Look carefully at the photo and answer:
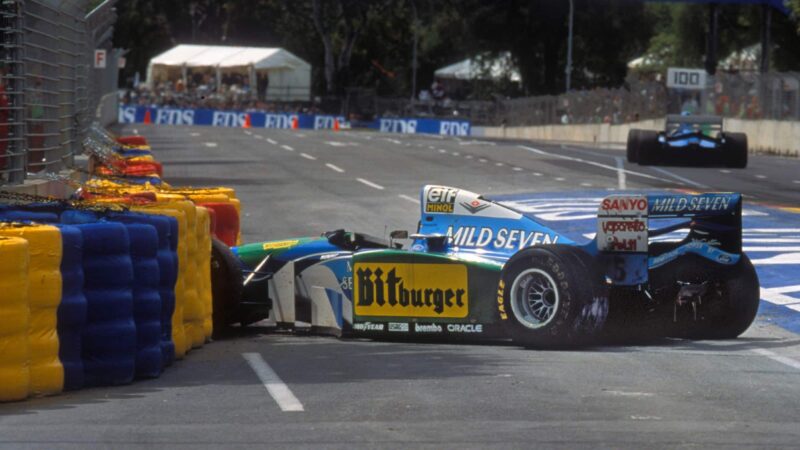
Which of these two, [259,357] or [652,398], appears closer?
[652,398]

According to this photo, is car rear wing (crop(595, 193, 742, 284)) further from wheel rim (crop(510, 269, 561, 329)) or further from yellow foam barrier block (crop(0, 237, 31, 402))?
yellow foam barrier block (crop(0, 237, 31, 402))

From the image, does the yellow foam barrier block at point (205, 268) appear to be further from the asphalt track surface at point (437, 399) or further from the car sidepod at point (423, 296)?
the car sidepod at point (423, 296)

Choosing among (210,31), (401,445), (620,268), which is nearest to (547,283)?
(620,268)

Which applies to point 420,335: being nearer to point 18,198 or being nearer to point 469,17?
point 18,198

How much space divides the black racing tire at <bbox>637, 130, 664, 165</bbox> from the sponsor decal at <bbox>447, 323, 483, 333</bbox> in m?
26.6

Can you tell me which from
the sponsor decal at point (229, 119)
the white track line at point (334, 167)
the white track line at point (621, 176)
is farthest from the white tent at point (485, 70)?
the white track line at point (334, 167)

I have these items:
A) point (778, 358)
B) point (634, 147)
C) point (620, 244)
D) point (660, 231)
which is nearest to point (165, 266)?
point (620, 244)

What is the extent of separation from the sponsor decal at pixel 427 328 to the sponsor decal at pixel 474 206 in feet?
3.52

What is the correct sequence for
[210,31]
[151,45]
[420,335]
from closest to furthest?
1. [420,335]
2. [151,45]
3. [210,31]

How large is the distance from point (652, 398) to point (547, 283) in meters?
2.14

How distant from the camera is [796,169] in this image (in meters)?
38.5

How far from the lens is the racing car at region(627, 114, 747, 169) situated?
3625 centimetres

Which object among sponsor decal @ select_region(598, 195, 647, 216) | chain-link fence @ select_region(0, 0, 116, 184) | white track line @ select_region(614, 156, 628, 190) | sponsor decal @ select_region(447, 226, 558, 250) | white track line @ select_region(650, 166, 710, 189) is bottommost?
white track line @ select_region(614, 156, 628, 190)

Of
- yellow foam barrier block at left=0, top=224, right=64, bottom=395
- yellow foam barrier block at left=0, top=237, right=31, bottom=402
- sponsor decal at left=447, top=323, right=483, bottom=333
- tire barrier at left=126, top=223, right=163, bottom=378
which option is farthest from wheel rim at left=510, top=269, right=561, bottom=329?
yellow foam barrier block at left=0, top=237, right=31, bottom=402
